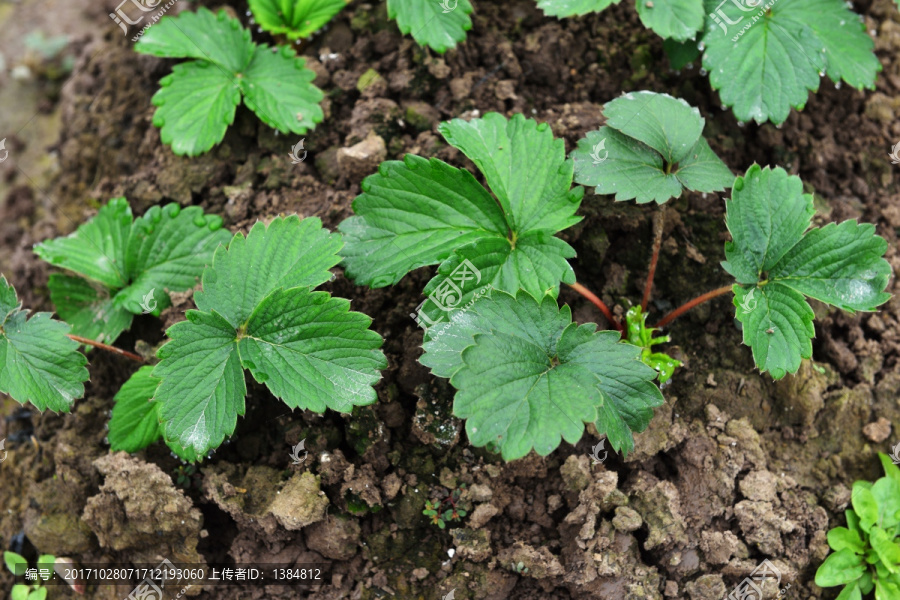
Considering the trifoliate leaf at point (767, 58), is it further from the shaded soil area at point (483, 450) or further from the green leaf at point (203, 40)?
the green leaf at point (203, 40)

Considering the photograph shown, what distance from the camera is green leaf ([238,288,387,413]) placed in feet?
6.67

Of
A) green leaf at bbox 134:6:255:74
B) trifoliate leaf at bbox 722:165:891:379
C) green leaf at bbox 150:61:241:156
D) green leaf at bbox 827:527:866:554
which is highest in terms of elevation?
green leaf at bbox 134:6:255:74

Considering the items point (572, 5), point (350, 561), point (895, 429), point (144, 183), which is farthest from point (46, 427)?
point (895, 429)

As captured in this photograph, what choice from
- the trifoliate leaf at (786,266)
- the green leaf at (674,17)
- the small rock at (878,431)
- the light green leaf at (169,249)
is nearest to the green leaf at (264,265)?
the light green leaf at (169,249)

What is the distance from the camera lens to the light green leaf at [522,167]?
2.17m

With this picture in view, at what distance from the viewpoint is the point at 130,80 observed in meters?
3.25

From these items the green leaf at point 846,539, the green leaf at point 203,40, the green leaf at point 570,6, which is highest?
the green leaf at point 570,6

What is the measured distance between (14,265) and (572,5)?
2717mm

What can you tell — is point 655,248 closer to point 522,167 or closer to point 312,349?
point 522,167

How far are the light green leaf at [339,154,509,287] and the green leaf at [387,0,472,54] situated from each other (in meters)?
0.67

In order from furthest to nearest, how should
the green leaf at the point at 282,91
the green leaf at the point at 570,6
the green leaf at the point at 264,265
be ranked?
the green leaf at the point at 282,91 < the green leaf at the point at 570,6 < the green leaf at the point at 264,265

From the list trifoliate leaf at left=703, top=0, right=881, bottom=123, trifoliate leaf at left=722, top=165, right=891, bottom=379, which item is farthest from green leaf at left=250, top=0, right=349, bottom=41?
trifoliate leaf at left=722, top=165, right=891, bottom=379

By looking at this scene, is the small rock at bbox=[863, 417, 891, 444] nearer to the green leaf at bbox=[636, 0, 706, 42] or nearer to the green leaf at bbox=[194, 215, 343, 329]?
the green leaf at bbox=[636, 0, 706, 42]

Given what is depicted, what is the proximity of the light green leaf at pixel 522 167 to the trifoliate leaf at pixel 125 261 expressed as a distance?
104 cm
